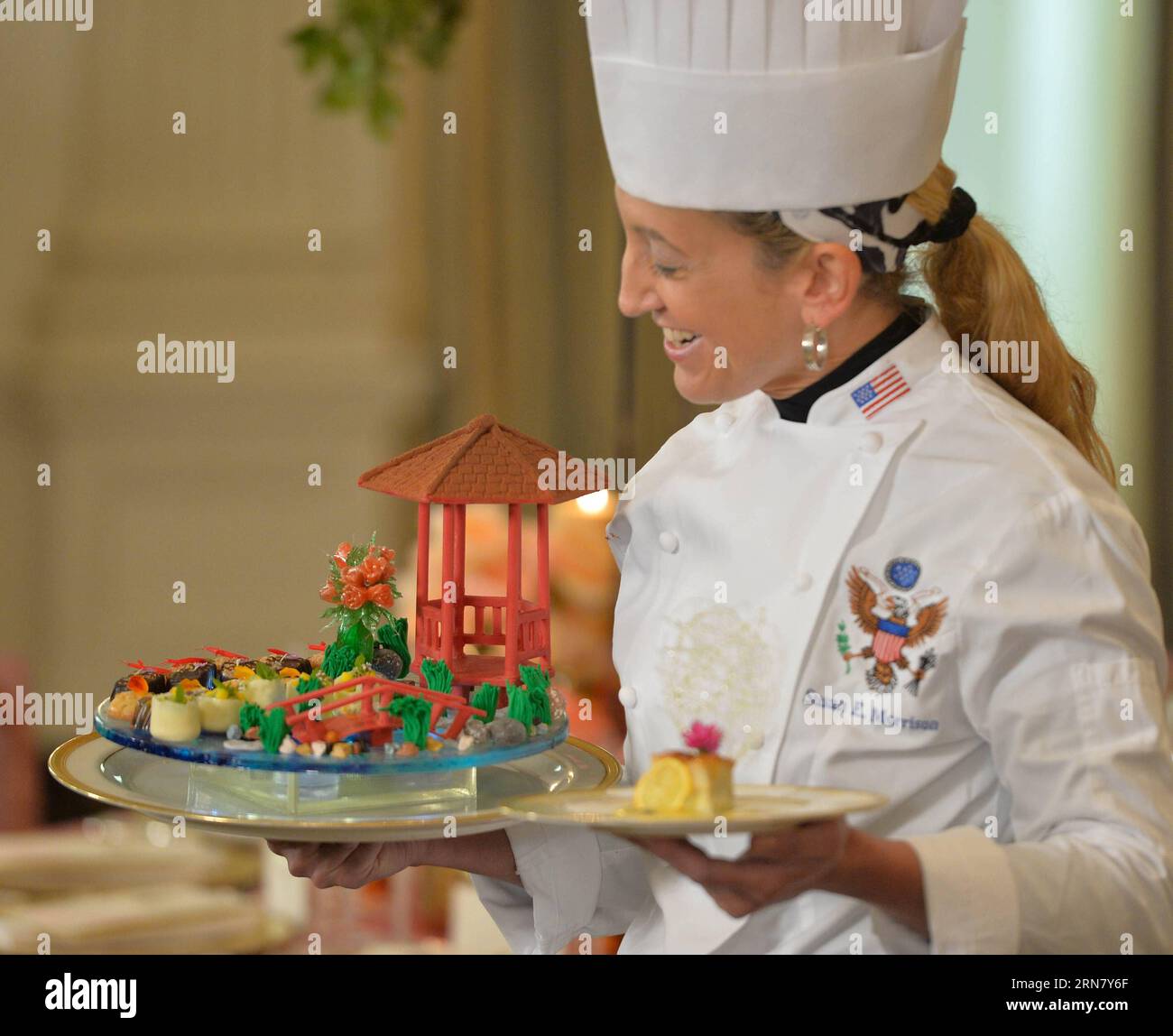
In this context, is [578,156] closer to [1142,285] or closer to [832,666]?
[1142,285]

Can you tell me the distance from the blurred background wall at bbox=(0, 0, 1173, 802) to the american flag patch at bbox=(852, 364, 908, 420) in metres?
1.57

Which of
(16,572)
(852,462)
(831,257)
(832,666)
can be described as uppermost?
(831,257)

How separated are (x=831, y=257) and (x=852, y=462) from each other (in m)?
0.14

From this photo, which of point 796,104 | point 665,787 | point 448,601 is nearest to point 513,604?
point 448,601

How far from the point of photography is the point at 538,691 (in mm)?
1008

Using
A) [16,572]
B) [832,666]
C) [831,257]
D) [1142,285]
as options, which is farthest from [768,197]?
[16,572]

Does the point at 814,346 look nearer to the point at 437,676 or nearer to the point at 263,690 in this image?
the point at 437,676

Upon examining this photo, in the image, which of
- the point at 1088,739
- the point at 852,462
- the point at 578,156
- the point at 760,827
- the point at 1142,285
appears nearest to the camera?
the point at 760,827

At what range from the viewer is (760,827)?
0.76 meters

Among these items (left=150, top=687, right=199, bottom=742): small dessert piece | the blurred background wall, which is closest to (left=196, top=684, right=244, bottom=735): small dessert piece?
(left=150, top=687, right=199, bottom=742): small dessert piece

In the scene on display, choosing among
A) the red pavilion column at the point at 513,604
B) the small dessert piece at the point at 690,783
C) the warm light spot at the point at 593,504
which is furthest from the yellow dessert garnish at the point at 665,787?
the warm light spot at the point at 593,504

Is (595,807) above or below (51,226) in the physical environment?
below

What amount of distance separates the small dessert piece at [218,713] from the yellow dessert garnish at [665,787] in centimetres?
30

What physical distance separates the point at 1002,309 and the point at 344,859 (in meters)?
0.60
